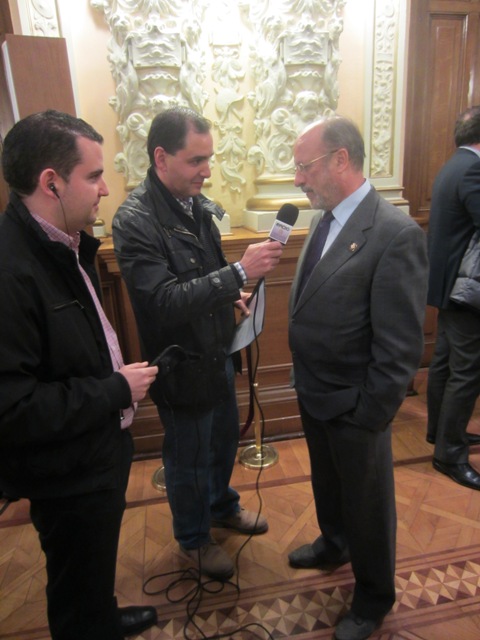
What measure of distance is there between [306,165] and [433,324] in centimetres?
278

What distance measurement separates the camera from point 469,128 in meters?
2.28

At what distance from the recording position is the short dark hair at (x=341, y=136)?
4.52ft

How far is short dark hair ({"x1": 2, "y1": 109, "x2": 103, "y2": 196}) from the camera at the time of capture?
41.2 inches

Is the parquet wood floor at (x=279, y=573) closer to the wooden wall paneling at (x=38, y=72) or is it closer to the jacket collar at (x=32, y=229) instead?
the jacket collar at (x=32, y=229)

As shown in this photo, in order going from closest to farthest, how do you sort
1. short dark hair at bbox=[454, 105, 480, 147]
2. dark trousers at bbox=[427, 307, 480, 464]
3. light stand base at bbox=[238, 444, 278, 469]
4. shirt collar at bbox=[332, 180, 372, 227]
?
shirt collar at bbox=[332, 180, 372, 227] → short dark hair at bbox=[454, 105, 480, 147] → dark trousers at bbox=[427, 307, 480, 464] → light stand base at bbox=[238, 444, 278, 469]

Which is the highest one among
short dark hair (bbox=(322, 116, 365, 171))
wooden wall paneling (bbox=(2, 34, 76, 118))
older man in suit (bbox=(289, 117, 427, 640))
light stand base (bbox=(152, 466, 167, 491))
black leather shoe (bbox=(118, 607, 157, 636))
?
wooden wall paneling (bbox=(2, 34, 76, 118))

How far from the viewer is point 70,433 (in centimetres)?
107

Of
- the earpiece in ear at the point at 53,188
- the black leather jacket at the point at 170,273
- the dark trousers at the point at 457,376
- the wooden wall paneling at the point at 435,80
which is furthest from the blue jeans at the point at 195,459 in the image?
the wooden wall paneling at the point at 435,80

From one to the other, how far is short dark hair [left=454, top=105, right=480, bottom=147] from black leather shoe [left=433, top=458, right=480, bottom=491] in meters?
1.62

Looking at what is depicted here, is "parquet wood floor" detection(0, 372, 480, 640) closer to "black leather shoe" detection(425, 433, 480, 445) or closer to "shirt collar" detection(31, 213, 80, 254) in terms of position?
"black leather shoe" detection(425, 433, 480, 445)

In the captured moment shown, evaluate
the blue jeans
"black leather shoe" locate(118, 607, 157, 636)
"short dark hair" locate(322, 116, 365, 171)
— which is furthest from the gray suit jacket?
"black leather shoe" locate(118, 607, 157, 636)

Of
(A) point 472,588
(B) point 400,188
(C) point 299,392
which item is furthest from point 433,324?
(C) point 299,392

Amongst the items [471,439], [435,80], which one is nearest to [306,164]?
[471,439]

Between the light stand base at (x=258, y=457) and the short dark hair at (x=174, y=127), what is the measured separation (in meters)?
1.75
